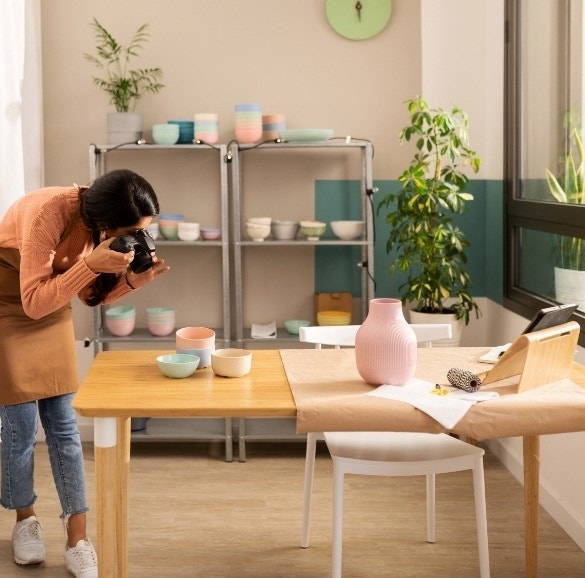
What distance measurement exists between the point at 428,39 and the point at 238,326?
1580 millimetres

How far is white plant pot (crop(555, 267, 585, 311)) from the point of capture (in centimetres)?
333

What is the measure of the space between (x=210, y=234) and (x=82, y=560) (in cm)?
169

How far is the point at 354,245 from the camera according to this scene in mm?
4336

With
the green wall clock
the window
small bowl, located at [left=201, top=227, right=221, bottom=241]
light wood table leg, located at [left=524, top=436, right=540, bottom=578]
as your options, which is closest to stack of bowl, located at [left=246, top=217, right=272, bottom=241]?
small bowl, located at [left=201, top=227, right=221, bottom=241]

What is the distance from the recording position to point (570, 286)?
343 centimetres

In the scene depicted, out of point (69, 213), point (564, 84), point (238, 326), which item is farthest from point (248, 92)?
point (69, 213)

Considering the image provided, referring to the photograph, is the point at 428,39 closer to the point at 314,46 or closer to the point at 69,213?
the point at 314,46

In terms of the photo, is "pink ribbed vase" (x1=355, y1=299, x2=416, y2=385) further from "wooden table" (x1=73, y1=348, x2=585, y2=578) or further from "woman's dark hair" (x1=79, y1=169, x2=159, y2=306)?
"woman's dark hair" (x1=79, y1=169, x2=159, y2=306)

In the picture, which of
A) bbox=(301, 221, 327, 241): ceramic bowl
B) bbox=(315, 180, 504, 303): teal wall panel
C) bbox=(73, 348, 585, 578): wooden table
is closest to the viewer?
→ bbox=(73, 348, 585, 578): wooden table

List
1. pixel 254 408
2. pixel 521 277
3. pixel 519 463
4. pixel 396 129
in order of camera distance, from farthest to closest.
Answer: pixel 396 129 < pixel 521 277 < pixel 519 463 < pixel 254 408

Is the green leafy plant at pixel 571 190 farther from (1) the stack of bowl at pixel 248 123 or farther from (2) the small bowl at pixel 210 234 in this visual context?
(2) the small bowl at pixel 210 234

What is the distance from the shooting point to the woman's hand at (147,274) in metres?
2.48

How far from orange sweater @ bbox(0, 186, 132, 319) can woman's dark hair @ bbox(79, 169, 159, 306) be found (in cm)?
10

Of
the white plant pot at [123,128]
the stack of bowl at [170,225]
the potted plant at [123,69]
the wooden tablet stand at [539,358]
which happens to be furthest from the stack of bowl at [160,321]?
the wooden tablet stand at [539,358]
